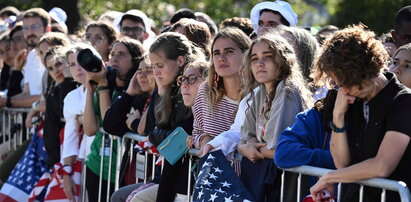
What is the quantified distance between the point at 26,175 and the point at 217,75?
3.46m

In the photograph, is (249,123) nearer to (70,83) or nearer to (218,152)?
(218,152)

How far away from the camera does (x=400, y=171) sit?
16.4 ft

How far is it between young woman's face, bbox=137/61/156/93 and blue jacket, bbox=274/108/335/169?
7.46 feet

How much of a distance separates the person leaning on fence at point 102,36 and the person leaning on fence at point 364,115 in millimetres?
4335

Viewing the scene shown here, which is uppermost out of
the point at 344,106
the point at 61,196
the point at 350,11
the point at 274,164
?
the point at 350,11

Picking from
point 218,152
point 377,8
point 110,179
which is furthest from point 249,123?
point 377,8

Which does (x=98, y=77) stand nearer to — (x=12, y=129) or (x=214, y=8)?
(x=12, y=129)

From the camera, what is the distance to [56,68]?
9.24 metres

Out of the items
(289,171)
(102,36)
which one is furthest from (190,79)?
(102,36)

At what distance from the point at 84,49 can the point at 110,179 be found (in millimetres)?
1136

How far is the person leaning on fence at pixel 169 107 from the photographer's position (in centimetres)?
671

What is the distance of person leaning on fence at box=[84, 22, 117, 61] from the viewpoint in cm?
917

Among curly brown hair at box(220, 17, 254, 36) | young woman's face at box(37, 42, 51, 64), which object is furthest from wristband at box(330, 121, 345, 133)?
young woman's face at box(37, 42, 51, 64)

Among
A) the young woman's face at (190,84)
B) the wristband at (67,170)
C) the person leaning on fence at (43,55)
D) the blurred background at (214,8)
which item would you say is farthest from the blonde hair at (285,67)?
the blurred background at (214,8)
